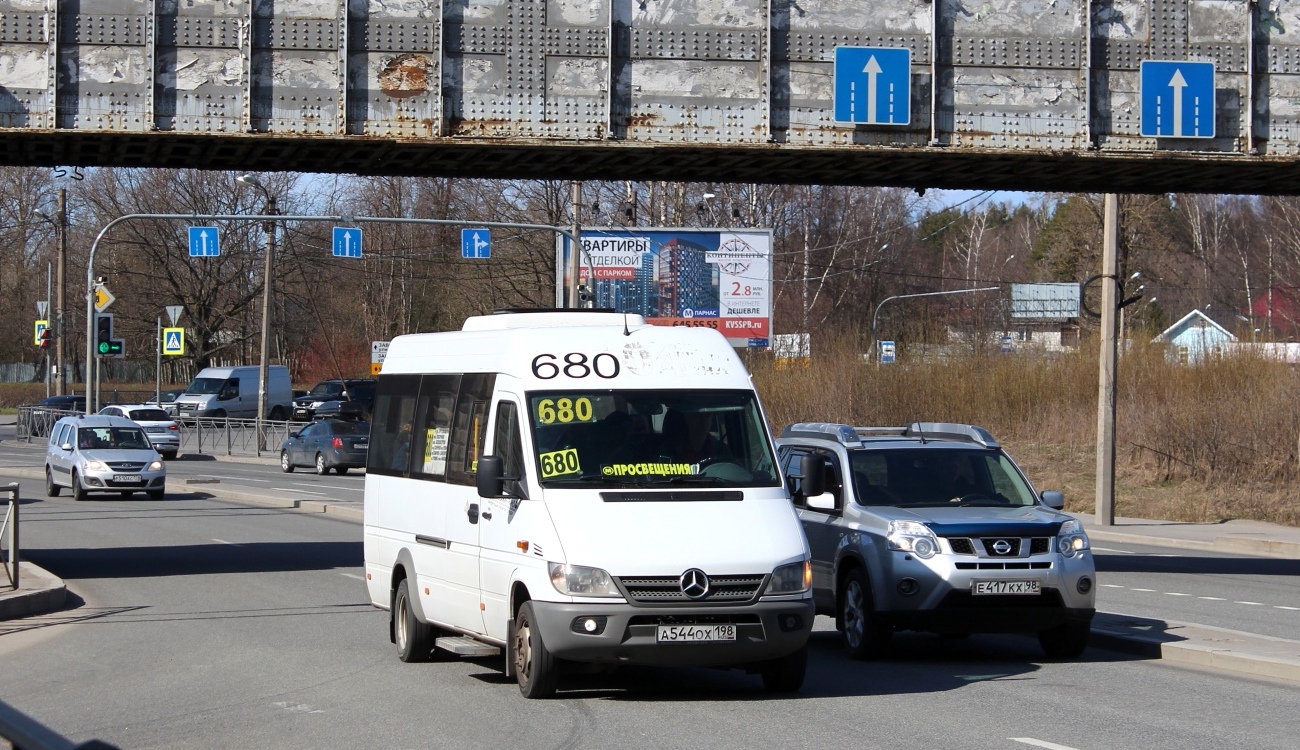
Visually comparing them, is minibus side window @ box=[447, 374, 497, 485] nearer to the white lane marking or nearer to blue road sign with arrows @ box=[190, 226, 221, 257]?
the white lane marking

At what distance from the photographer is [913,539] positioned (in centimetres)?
1105

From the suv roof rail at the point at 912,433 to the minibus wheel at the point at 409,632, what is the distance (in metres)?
3.86

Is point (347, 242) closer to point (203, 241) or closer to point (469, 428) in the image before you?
point (203, 241)

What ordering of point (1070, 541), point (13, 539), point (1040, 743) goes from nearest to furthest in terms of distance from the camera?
point (1040, 743) < point (1070, 541) < point (13, 539)

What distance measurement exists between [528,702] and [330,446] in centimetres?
3385

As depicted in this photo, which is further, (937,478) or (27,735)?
Result: (937,478)

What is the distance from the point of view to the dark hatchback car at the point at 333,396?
6378 cm

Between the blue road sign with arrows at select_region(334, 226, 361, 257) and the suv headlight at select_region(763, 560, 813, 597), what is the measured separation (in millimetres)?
29324

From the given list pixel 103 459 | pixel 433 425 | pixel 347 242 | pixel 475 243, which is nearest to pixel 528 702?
pixel 433 425

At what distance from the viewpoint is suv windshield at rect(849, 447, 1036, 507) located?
12.0 meters

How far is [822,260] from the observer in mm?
64438

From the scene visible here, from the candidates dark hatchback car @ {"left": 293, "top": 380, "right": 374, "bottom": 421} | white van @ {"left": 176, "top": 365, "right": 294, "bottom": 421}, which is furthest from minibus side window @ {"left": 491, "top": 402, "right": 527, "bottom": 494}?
white van @ {"left": 176, "top": 365, "right": 294, "bottom": 421}

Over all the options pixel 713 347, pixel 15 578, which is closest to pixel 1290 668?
pixel 713 347

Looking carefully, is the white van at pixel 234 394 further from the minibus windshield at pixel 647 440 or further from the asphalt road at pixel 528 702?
the minibus windshield at pixel 647 440
